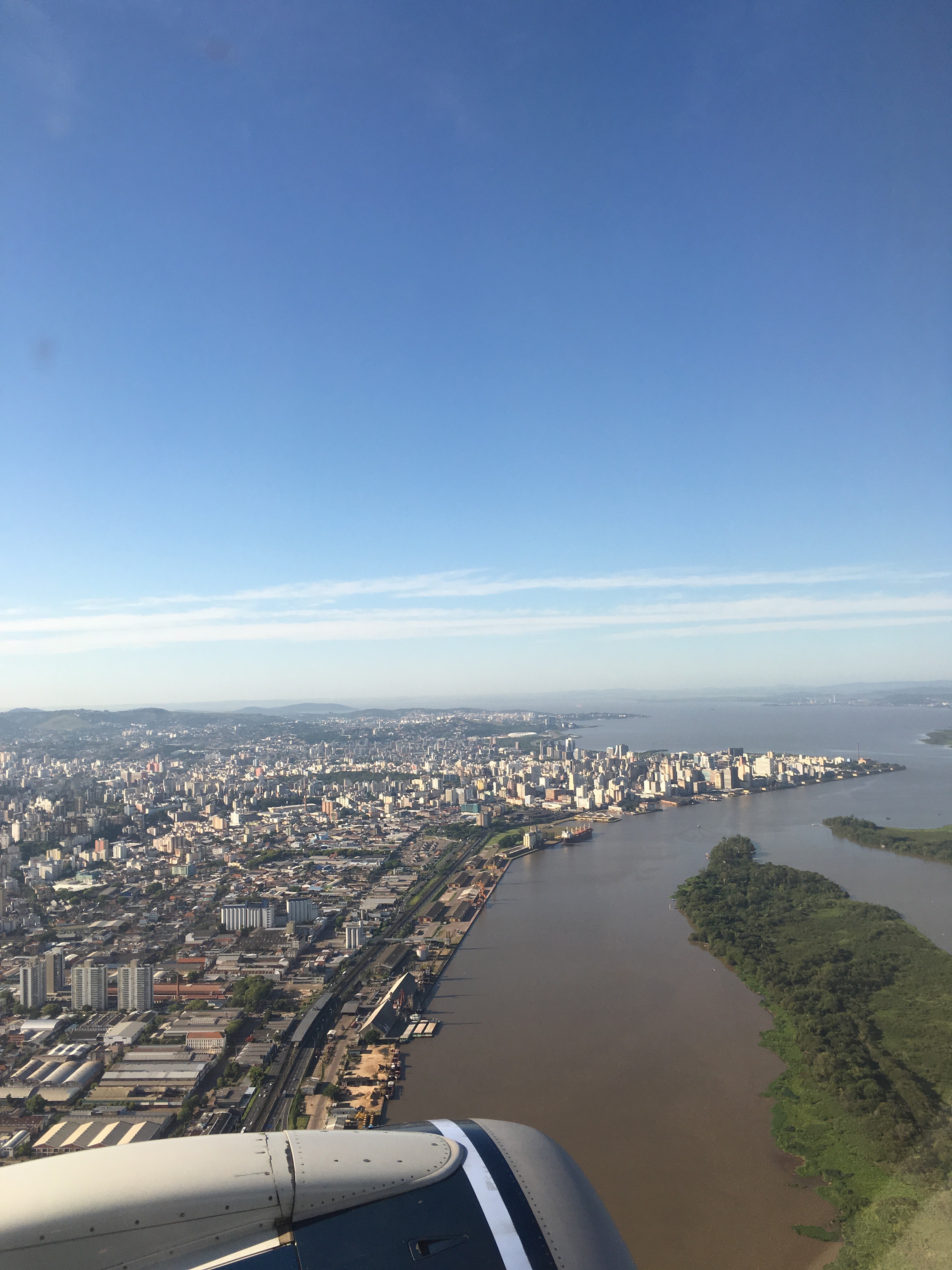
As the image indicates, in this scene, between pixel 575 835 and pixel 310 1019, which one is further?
pixel 575 835

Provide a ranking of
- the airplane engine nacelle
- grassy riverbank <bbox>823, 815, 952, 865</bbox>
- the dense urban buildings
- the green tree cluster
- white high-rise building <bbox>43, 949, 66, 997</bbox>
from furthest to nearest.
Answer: grassy riverbank <bbox>823, 815, 952, 865</bbox>, white high-rise building <bbox>43, 949, 66, 997</bbox>, the green tree cluster, the dense urban buildings, the airplane engine nacelle

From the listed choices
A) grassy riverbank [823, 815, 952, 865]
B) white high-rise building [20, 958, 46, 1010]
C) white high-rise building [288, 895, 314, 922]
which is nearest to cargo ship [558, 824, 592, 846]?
grassy riverbank [823, 815, 952, 865]

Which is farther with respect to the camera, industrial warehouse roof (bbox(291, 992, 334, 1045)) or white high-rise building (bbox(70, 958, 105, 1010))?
white high-rise building (bbox(70, 958, 105, 1010))

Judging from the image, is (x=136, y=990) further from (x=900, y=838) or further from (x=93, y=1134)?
(x=900, y=838)

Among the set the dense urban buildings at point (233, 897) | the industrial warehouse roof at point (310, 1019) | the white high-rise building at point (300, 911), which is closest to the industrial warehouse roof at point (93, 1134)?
the dense urban buildings at point (233, 897)

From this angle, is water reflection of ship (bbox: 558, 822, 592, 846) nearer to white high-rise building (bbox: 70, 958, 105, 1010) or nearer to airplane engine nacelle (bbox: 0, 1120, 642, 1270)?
white high-rise building (bbox: 70, 958, 105, 1010)

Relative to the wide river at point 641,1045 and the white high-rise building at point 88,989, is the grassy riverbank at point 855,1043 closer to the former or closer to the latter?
the wide river at point 641,1045

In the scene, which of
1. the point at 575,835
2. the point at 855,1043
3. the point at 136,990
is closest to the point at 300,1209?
the point at 855,1043
